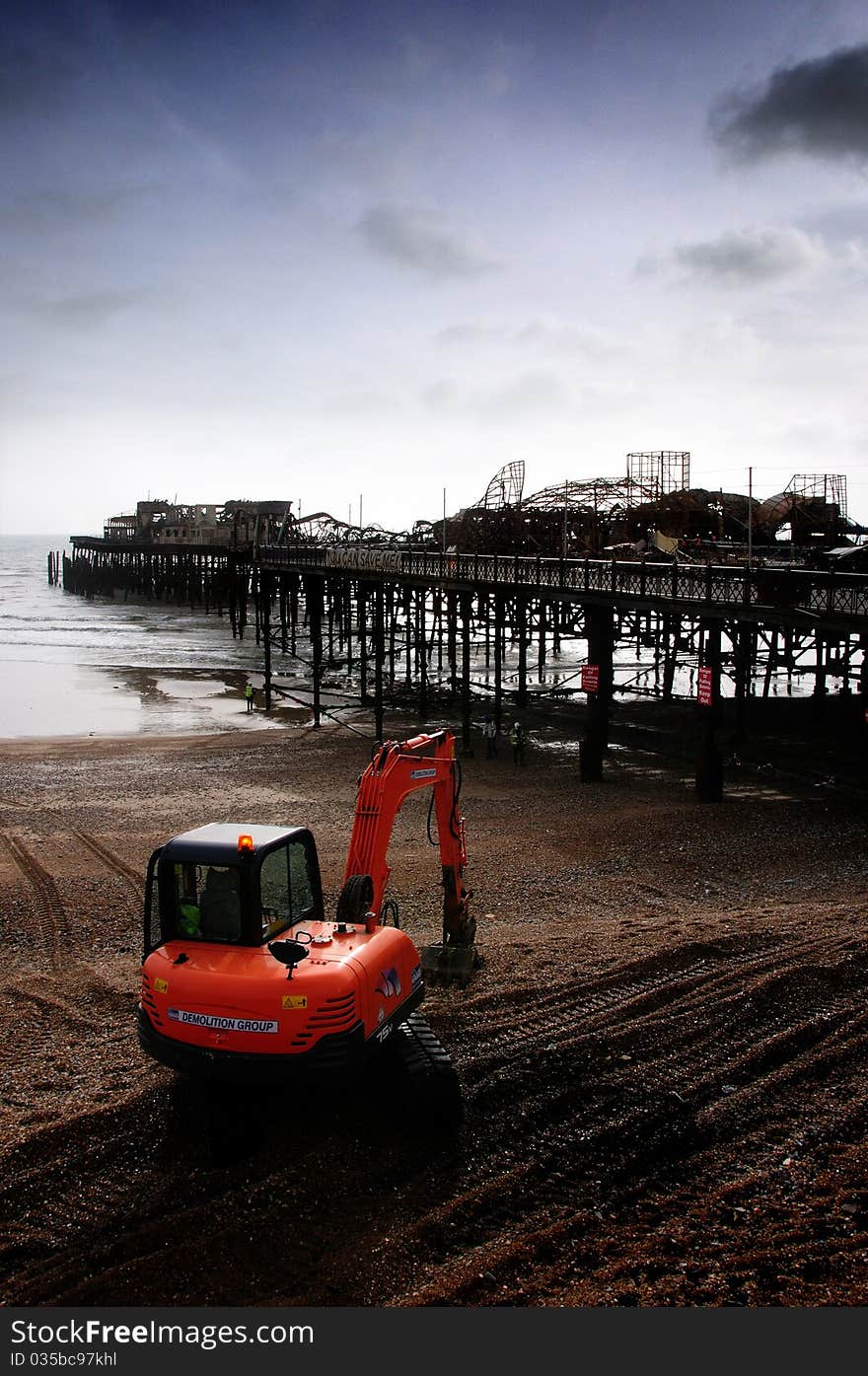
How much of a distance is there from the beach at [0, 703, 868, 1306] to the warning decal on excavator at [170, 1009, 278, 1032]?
69 cm

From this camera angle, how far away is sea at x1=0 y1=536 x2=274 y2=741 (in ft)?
108

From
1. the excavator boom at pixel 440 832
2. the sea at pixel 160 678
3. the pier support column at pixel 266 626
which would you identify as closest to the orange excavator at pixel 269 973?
the excavator boom at pixel 440 832

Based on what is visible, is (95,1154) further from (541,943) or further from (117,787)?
(117,787)

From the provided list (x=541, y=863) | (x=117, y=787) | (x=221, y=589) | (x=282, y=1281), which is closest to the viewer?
(x=282, y=1281)

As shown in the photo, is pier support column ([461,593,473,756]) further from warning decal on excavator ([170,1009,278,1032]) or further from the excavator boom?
warning decal on excavator ([170,1009,278,1032])

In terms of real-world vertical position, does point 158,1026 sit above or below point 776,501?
below

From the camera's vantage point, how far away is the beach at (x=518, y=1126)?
20.6 ft

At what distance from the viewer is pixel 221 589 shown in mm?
83688

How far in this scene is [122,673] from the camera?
45812mm

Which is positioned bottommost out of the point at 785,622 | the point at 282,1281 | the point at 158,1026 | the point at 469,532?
the point at 282,1281

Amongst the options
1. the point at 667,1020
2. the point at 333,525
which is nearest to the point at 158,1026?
the point at 667,1020

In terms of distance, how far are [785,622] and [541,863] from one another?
687 centimetres

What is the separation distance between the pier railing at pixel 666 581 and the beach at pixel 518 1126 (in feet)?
16.5

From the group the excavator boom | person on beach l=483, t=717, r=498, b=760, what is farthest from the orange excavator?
person on beach l=483, t=717, r=498, b=760
